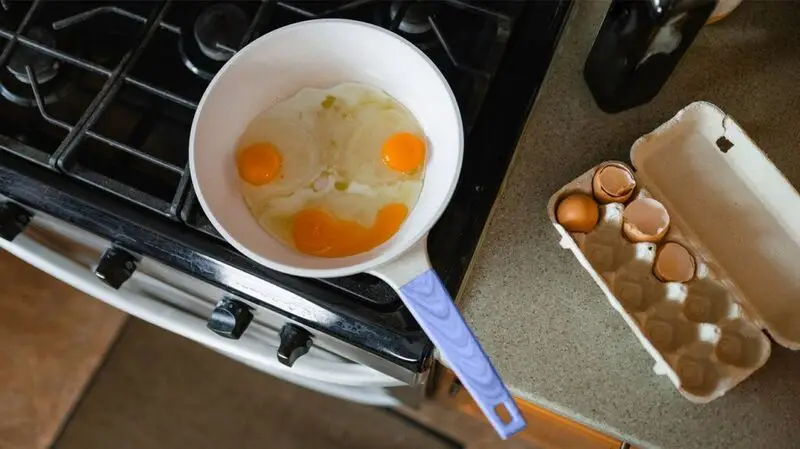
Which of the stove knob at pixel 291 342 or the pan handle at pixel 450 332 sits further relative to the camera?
the stove knob at pixel 291 342

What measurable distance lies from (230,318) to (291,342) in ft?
0.22

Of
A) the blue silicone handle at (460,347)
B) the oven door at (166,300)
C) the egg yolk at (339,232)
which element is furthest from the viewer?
the oven door at (166,300)

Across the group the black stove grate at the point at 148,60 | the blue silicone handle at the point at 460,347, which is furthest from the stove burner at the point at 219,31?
the blue silicone handle at the point at 460,347

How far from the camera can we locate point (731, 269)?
65 cm

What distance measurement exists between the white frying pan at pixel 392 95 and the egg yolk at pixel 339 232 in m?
0.02

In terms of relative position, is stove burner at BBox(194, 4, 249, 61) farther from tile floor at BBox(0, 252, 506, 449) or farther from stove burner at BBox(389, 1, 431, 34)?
tile floor at BBox(0, 252, 506, 449)

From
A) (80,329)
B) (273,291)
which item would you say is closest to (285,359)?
(273,291)

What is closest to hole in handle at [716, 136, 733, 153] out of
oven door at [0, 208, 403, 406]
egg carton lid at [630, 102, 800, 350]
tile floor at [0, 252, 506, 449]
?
egg carton lid at [630, 102, 800, 350]

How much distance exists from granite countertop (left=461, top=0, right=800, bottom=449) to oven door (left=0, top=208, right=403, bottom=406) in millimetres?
194

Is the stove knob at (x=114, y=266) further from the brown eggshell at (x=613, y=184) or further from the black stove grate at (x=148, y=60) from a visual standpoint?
the brown eggshell at (x=613, y=184)

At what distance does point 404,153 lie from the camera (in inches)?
26.8

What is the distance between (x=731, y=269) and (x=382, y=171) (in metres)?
0.34

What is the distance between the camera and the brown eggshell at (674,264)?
63cm

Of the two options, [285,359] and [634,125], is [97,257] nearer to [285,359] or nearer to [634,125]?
[285,359]
